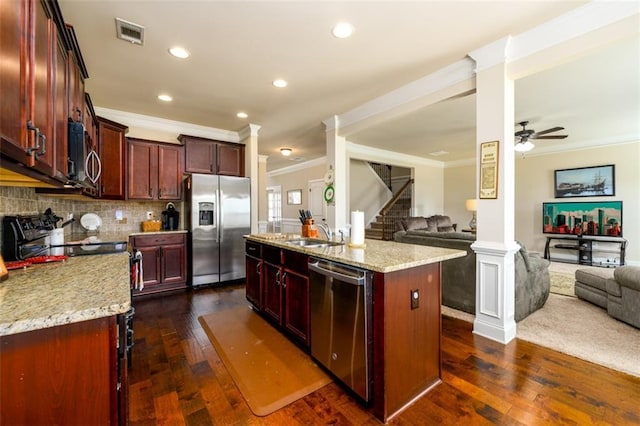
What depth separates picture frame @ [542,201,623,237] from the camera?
5.68 metres

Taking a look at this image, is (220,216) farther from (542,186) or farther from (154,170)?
(542,186)

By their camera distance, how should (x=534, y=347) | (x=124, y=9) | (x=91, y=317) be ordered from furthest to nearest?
(x=534, y=347), (x=124, y=9), (x=91, y=317)

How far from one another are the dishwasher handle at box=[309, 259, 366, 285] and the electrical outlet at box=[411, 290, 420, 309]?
0.37 meters

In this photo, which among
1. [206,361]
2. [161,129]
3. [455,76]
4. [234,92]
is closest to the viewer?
[206,361]

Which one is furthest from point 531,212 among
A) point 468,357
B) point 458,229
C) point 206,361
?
point 206,361

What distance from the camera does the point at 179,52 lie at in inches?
105

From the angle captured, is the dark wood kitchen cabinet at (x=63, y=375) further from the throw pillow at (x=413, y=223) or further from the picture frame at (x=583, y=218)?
the picture frame at (x=583, y=218)

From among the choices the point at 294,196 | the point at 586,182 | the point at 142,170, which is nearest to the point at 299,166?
the point at 294,196

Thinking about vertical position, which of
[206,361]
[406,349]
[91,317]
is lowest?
[206,361]

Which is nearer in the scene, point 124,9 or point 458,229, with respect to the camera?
point 124,9

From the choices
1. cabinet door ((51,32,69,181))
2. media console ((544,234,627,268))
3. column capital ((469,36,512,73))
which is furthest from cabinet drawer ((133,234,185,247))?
media console ((544,234,627,268))

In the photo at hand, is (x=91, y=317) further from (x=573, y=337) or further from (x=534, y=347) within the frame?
(x=573, y=337)

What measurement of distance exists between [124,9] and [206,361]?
284 centimetres

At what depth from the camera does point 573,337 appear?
257 centimetres
